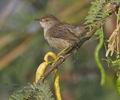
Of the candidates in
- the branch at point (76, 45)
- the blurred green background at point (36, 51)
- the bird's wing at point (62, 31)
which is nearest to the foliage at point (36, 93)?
the branch at point (76, 45)

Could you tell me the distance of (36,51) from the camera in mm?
4727

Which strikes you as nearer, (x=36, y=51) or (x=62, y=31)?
(x=62, y=31)

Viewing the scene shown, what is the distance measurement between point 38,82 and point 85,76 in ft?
11.9

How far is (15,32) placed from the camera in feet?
15.7

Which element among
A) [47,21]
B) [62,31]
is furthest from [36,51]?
[47,21]

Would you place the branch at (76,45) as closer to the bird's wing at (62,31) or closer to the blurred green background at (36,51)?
the bird's wing at (62,31)

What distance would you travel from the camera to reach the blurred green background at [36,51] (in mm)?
4480

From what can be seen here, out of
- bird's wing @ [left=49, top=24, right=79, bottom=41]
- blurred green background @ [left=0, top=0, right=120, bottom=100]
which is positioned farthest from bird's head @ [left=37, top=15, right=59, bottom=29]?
bird's wing @ [left=49, top=24, right=79, bottom=41]

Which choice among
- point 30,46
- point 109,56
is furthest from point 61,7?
point 109,56

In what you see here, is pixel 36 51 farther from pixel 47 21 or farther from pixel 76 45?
pixel 76 45

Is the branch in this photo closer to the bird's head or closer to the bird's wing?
the bird's wing

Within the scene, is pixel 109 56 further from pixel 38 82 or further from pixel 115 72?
pixel 38 82

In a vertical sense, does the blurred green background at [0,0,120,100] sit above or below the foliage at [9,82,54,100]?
above

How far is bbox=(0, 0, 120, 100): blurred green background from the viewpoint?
14.7ft
